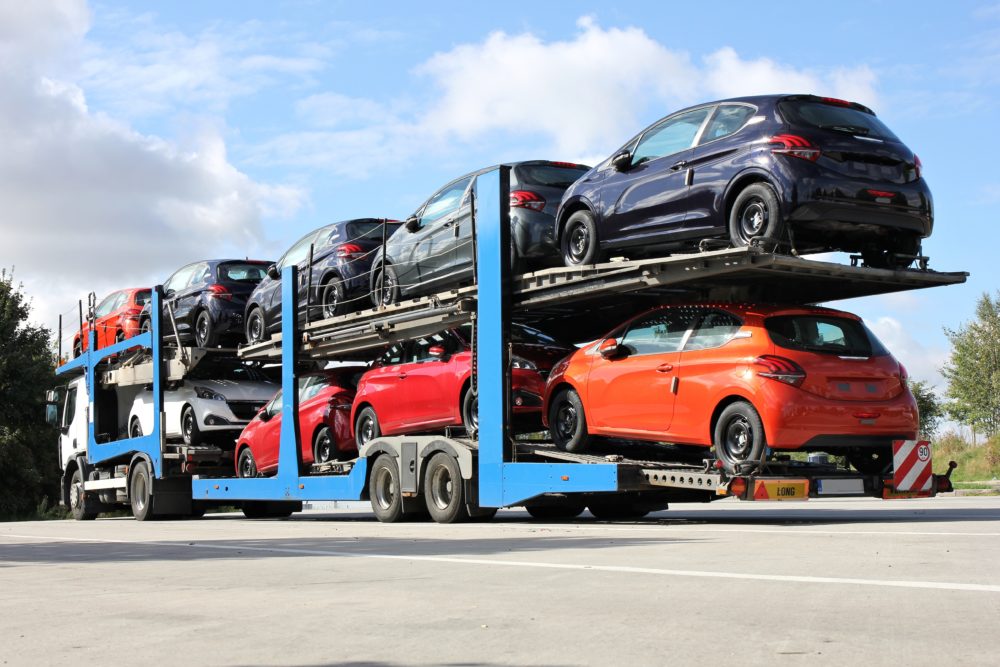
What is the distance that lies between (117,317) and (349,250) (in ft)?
25.1

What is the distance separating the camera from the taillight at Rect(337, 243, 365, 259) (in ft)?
56.5

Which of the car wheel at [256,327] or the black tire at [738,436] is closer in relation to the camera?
the black tire at [738,436]

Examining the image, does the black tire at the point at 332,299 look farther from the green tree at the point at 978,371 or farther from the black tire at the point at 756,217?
the green tree at the point at 978,371

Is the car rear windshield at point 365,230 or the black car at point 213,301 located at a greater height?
the car rear windshield at point 365,230

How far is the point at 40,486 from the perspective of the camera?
40.4 metres

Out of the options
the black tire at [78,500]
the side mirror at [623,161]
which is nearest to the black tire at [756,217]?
the side mirror at [623,161]

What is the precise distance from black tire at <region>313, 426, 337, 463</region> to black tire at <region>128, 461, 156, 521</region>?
15.6 feet

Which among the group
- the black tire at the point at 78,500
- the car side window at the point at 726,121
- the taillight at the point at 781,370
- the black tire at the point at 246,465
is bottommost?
the black tire at the point at 78,500

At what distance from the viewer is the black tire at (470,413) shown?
14391 millimetres

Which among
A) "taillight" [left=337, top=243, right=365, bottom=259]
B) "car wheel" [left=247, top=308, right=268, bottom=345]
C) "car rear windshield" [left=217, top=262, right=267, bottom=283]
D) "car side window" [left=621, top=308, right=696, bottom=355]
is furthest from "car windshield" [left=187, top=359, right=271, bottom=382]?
"car side window" [left=621, top=308, right=696, bottom=355]

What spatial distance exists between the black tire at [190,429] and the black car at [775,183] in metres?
9.91

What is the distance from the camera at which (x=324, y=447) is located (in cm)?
1739

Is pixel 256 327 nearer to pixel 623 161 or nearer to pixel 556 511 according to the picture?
pixel 556 511

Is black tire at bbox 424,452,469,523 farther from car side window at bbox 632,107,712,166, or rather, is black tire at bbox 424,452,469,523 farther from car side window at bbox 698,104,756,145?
car side window at bbox 698,104,756,145
